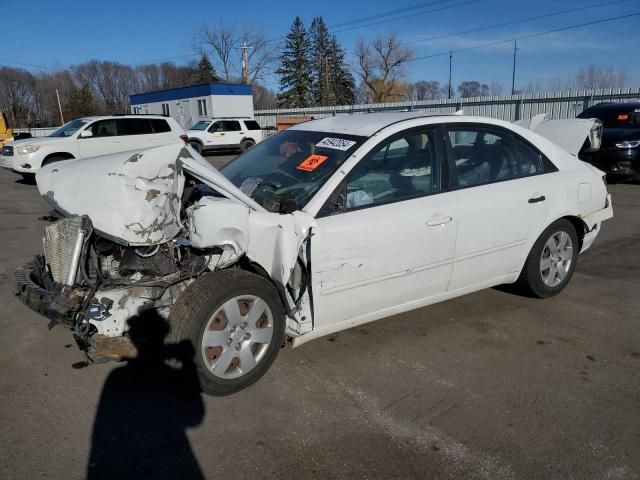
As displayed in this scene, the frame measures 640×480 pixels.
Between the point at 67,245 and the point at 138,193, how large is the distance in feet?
1.65

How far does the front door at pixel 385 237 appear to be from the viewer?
10.4 ft

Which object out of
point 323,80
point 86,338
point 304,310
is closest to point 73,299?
point 86,338

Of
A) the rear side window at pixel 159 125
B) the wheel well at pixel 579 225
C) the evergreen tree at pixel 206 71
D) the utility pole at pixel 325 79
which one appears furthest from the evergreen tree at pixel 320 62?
the wheel well at pixel 579 225

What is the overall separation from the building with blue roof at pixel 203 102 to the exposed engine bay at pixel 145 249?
3045cm

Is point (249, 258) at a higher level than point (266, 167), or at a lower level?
lower

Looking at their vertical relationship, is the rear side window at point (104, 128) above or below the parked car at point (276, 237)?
above

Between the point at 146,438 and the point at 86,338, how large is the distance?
0.69m

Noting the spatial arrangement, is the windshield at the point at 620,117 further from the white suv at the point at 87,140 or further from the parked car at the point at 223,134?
the parked car at the point at 223,134

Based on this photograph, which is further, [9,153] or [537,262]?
[9,153]

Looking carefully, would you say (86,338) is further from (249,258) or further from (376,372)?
(376,372)

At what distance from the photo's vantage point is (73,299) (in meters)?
2.83

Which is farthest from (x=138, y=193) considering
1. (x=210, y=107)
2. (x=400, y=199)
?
(x=210, y=107)

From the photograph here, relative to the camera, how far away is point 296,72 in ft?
208

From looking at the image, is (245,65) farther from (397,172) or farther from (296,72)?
(397,172)
